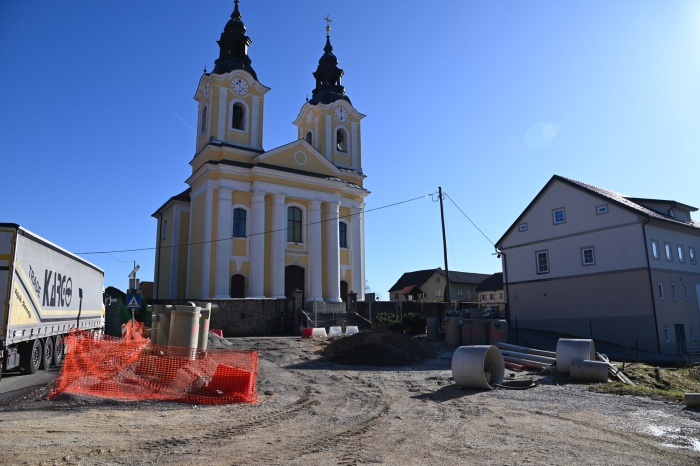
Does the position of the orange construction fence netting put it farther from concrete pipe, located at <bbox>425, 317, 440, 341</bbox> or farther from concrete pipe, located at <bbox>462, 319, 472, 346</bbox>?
concrete pipe, located at <bbox>425, 317, 440, 341</bbox>

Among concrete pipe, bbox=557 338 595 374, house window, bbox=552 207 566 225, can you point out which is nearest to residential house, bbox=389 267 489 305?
house window, bbox=552 207 566 225

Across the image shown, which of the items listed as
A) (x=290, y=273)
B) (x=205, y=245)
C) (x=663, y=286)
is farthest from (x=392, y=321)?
(x=663, y=286)

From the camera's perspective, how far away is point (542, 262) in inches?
1342

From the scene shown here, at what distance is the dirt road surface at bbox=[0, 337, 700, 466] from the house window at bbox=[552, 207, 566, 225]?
23.4 m

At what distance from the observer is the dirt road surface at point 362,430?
247 inches

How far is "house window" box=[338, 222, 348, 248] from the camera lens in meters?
38.1

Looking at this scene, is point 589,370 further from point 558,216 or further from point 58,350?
point 558,216

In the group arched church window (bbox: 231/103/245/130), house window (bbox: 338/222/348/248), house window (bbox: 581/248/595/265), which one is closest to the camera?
house window (bbox: 581/248/595/265)

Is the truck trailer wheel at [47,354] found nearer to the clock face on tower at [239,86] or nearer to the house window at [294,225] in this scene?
the house window at [294,225]

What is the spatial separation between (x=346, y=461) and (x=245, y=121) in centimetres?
3281

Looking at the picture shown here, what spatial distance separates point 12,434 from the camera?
6965mm

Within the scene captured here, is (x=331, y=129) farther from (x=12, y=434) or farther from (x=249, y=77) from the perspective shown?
(x=12, y=434)

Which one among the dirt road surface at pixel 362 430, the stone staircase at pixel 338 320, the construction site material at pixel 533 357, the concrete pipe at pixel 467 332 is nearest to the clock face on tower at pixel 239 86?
the stone staircase at pixel 338 320

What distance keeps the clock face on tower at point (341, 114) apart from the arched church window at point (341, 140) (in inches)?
31.1
